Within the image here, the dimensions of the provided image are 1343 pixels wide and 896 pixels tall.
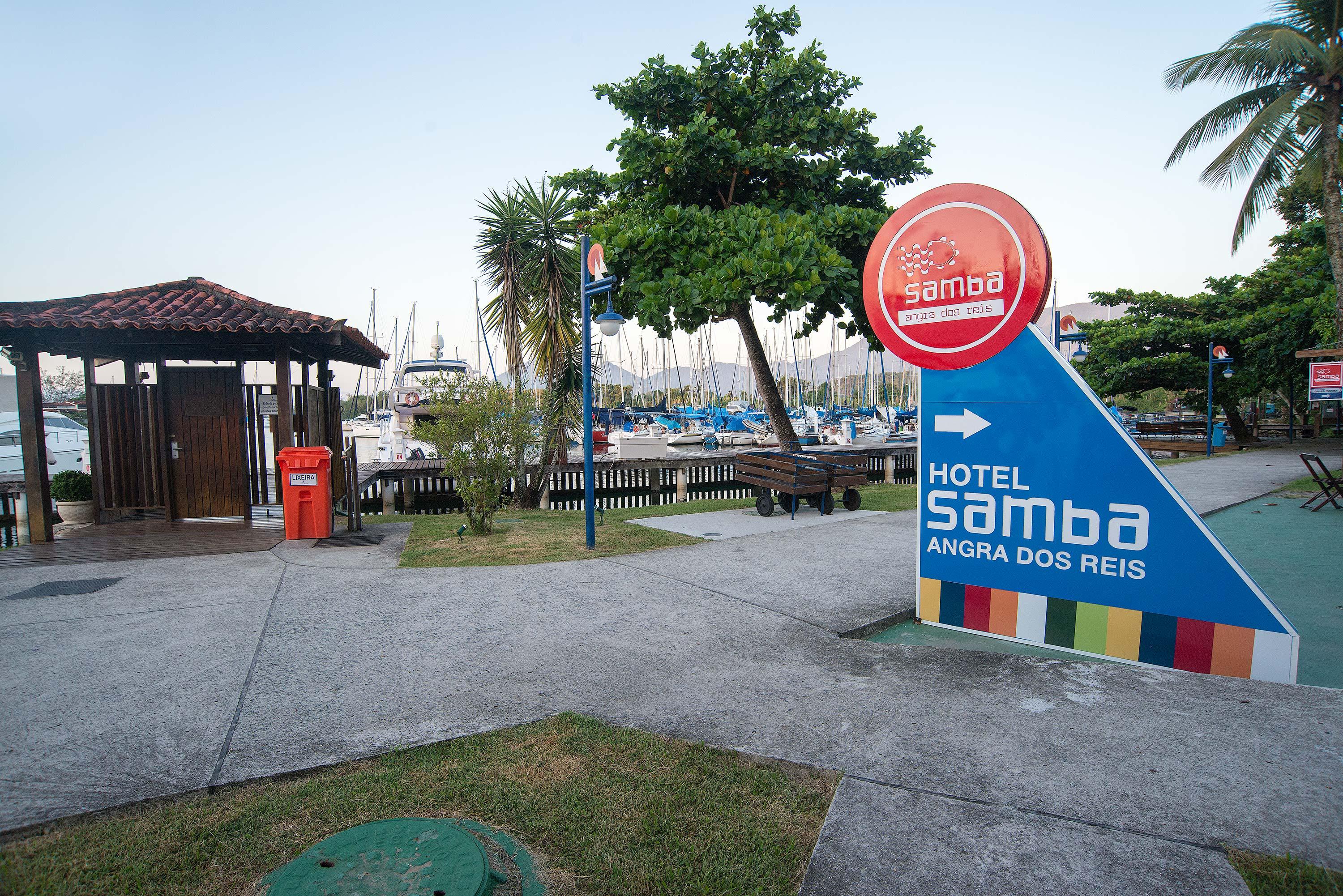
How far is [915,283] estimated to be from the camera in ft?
15.6

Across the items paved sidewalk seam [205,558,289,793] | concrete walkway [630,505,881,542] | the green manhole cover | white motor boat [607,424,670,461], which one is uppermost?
white motor boat [607,424,670,461]

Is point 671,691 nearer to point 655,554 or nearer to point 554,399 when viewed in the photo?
point 655,554

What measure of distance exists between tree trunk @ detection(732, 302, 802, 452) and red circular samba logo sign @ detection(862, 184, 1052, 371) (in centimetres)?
761

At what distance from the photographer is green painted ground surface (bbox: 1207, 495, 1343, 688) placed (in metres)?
4.59

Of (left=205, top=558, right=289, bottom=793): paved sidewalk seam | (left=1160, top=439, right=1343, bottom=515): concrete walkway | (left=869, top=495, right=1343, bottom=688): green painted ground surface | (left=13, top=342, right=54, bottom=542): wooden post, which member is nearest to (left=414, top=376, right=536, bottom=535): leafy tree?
(left=205, top=558, right=289, bottom=793): paved sidewalk seam

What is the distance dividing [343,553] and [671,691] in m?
5.75

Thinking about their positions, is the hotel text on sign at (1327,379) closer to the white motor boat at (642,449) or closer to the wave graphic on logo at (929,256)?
the white motor boat at (642,449)

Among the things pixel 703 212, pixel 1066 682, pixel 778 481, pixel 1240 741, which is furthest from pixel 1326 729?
pixel 703 212

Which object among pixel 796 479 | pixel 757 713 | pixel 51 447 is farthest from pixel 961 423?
pixel 51 447

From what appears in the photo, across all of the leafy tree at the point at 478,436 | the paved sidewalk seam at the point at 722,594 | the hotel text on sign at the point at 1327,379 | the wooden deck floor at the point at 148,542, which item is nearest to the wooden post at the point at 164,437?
the wooden deck floor at the point at 148,542

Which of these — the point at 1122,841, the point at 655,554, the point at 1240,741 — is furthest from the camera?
the point at 655,554

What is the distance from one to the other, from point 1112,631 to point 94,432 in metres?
13.0

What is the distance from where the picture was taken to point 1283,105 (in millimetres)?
16234

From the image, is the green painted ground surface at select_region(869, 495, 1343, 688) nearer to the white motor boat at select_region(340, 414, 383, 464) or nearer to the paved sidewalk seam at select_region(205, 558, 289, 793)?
the paved sidewalk seam at select_region(205, 558, 289, 793)
